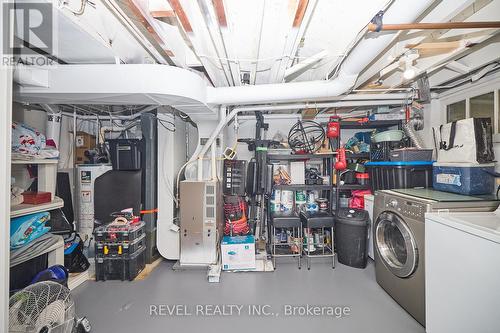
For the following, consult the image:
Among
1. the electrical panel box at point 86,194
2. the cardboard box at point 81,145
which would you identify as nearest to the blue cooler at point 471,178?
the electrical panel box at point 86,194

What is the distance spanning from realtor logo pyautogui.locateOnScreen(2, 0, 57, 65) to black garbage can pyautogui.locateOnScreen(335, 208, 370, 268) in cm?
302

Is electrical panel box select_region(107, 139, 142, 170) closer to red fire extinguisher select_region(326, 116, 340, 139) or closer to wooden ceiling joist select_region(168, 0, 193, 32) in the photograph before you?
wooden ceiling joist select_region(168, 0, 193, 32)

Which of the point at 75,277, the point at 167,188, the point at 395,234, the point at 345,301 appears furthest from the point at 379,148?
the point at 75,277

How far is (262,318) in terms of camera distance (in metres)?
1.64

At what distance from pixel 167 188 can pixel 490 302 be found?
9.36 ft

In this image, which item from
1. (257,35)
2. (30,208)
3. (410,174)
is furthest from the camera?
(410,174)

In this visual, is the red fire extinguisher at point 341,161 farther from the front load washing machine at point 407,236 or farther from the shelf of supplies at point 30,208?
the shelf of supplies at point 30,208

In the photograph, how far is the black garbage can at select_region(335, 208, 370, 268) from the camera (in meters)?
2.36

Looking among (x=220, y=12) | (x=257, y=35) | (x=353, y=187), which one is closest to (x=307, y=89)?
(x=257, y=35)

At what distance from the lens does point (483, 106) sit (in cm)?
213

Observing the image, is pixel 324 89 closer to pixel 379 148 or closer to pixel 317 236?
pixel 379 148

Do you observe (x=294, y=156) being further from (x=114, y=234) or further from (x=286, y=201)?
(x=114, y=234)

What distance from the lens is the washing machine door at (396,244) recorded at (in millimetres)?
1561

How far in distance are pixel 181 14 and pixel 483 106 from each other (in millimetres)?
3150
